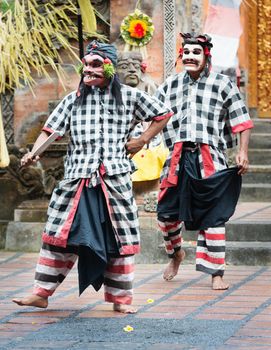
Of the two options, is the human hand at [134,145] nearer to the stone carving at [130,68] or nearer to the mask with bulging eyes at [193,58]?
the mask with bulging eyes at [193,58]

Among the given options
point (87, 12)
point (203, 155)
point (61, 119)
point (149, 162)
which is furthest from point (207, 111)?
point (61, 119)

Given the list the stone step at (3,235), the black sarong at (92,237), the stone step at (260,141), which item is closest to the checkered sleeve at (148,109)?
the black sarong at (92,237)

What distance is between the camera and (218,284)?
8.33 m

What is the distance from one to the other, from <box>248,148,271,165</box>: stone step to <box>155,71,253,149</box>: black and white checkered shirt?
5003 mm

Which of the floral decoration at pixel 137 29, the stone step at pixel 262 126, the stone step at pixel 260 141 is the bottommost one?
the stone step at pixel 260 141

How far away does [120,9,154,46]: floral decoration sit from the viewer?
426 inches

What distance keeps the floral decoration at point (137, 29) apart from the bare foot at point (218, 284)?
320 cm

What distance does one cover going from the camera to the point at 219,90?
8586mm

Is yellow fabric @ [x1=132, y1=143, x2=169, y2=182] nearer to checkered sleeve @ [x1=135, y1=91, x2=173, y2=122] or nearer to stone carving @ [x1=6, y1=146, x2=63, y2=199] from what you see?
stone carving @ [x1=6, y1=146, x2=63, y2=199]

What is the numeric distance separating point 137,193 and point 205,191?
1.67m

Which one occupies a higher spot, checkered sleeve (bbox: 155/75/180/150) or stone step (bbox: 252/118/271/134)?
checkered sleeve (bbox: 155/75/180/150)

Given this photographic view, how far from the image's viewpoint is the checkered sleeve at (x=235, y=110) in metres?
8.48

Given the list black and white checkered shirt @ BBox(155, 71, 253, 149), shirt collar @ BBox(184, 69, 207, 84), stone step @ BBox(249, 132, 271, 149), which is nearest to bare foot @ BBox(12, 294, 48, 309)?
black and white checkered shirt @ BBox(155, 71, 253, 149)

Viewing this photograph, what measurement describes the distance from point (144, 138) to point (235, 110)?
1274 mm
